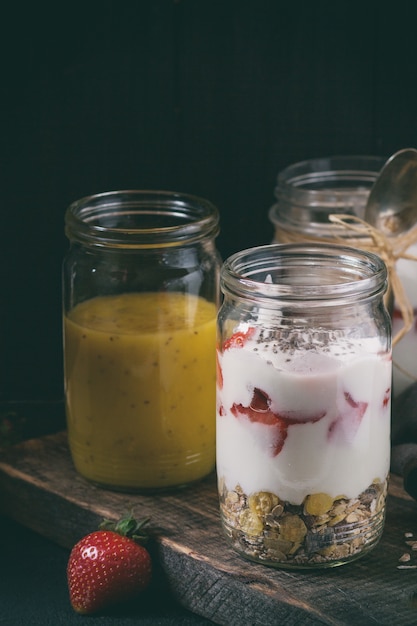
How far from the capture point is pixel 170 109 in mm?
1825

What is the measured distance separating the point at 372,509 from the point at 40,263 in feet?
2.47

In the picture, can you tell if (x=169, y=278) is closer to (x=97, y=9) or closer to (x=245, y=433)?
(x=245, y=433)

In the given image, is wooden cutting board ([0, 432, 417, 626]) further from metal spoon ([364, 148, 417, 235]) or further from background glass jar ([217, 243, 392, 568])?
metal spoon ([364, 148, 417, 235])

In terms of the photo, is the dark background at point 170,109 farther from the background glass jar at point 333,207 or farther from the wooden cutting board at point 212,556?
the wooden cutting board at point 212,556

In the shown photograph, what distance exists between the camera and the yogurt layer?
1243mm

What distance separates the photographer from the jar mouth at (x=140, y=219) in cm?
147

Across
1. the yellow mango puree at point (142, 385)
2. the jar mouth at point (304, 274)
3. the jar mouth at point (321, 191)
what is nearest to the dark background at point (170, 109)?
the jar mouth at point (321, 191)

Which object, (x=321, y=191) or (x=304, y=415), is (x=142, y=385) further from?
(x=321, y=191)

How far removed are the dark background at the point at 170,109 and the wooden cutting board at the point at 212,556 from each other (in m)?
0.33

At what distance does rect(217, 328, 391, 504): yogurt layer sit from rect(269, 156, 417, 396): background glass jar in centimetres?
33

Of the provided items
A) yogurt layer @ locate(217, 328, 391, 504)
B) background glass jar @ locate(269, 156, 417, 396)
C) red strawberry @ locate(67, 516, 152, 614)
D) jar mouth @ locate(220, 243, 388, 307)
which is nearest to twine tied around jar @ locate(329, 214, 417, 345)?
background glass jar @ locate(269, 156, 417, 396)

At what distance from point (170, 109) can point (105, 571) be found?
822 mm

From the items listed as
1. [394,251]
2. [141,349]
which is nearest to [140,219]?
[141,349]

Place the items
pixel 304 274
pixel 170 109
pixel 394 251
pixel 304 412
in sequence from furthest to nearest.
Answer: pixel 170 109, pixel 394 251, pixel 304 274, pixel 304 412
